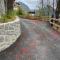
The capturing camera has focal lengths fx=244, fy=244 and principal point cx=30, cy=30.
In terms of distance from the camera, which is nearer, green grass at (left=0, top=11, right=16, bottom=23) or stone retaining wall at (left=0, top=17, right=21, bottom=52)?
stone retaining wall at (left=0, top=17, right=21, bottom=52)

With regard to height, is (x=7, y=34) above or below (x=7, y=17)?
below

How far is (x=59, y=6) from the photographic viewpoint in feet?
89.9

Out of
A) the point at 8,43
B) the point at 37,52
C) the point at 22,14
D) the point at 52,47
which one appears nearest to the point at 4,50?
the point at 8,43

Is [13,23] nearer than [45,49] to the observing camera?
No

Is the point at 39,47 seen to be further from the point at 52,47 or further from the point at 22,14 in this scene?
the point at 22,14

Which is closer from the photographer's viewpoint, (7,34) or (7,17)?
(7,34)

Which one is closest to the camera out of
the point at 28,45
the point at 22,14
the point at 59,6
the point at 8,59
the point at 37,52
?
the point at 8,59

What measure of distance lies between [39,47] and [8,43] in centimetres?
153

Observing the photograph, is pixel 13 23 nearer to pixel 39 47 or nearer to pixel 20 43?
pixel 20 43

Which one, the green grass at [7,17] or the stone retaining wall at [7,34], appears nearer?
the stone retaining wall at [7,34]

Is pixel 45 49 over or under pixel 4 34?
under

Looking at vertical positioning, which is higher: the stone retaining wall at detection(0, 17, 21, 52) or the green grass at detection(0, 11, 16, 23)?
the green grass at detection(0, 11, 16, 23)

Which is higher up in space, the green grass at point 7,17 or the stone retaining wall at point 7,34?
the green grass at point 7,17

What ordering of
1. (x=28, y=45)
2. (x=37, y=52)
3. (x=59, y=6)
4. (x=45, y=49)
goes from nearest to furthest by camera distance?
(x=37, y=52) → (x=45, y=49) → (x=28, y=45) → (x=59, y=6)
